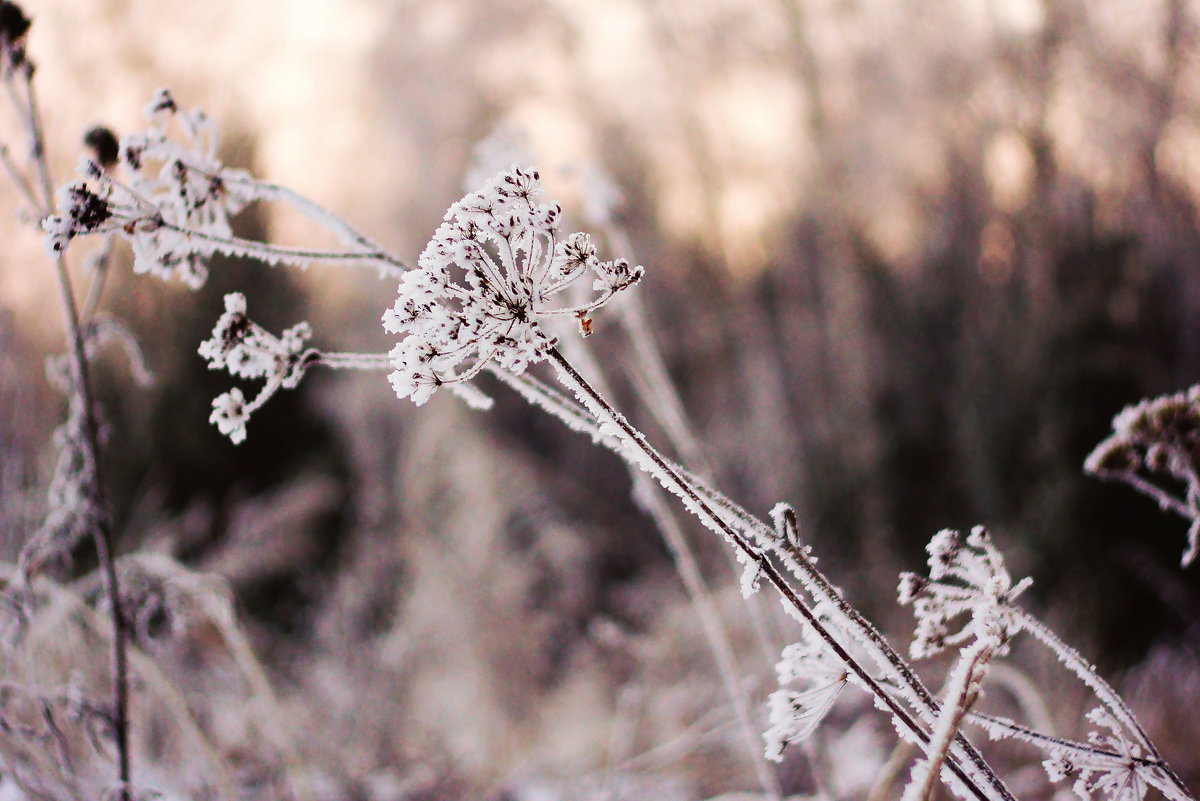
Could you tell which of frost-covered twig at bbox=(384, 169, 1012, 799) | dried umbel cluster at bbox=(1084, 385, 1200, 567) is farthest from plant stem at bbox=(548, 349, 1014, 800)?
dried umbel cluster at bbox=(1084, 385, 1200, 567)

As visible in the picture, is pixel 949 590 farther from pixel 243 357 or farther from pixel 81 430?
pixel 81 430

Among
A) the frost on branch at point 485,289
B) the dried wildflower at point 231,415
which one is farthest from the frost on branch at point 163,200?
the frost on branch at point 485,289

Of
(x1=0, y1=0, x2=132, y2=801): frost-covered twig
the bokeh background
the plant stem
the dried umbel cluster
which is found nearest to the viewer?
the plant stem

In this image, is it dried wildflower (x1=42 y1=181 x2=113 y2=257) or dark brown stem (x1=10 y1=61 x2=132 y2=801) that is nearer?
dried wildflower (x1=42 y1=181 x2=113 y2=257)

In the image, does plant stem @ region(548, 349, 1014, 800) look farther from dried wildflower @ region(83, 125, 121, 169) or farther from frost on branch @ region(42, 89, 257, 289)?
dried wildflower @ region(83, 125, 121, 169)

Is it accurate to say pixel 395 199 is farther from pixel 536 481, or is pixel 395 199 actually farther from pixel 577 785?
pixel 577 785

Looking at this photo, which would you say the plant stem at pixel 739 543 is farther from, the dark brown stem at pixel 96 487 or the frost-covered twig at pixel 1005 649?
the dark brown stem at pixel 96 487
